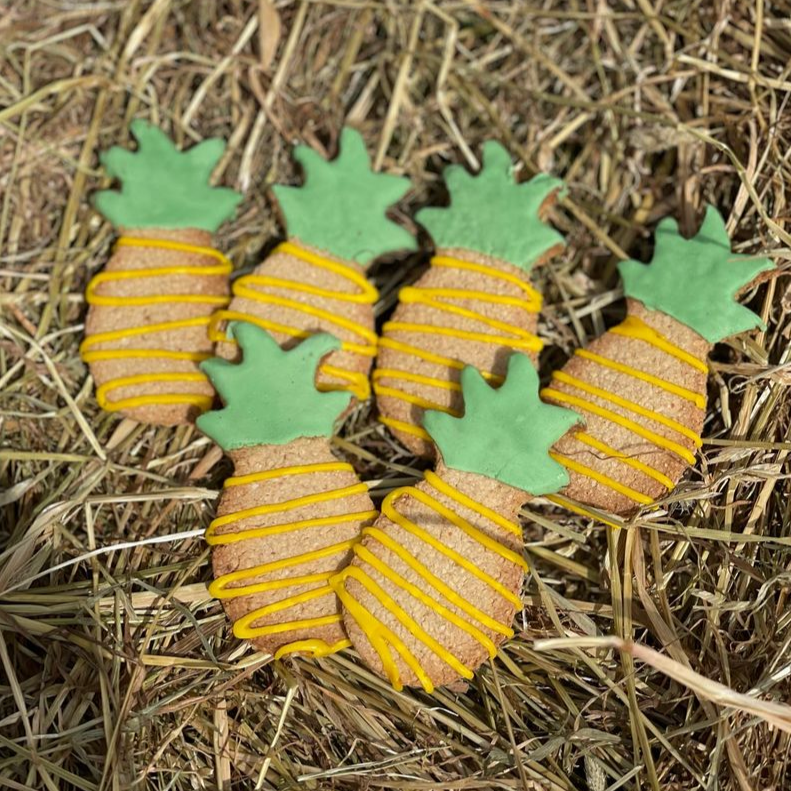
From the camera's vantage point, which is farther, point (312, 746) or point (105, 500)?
point (105, 500)

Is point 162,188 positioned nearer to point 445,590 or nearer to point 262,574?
point 262,574

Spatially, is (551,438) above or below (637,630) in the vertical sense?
above

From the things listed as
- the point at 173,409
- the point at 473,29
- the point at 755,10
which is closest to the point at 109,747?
the point at 173,409

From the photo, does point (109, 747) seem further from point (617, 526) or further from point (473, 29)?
point (473, 29)

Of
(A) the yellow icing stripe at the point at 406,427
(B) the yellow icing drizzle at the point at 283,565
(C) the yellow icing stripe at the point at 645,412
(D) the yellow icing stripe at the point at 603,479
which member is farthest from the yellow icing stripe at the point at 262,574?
(C) the yellow icing stripe at the point at 645,412

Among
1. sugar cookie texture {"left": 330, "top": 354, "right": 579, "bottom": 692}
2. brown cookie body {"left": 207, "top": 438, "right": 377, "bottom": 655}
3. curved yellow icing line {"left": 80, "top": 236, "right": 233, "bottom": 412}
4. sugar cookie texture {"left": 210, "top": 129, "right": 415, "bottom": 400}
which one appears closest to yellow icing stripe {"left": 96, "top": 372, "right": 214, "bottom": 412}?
curved yellow icing line {"left": 80, "top": 236, "right": 233, "bottom": 412}

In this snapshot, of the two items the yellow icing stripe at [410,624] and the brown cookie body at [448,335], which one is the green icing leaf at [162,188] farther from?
the yellow icing stripe at [410,624]

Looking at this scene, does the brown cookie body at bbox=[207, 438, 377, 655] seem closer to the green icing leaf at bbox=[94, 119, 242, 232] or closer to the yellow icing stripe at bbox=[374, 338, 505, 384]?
the yellow icing stripe at bbox=[374, 338, 505, 384]
